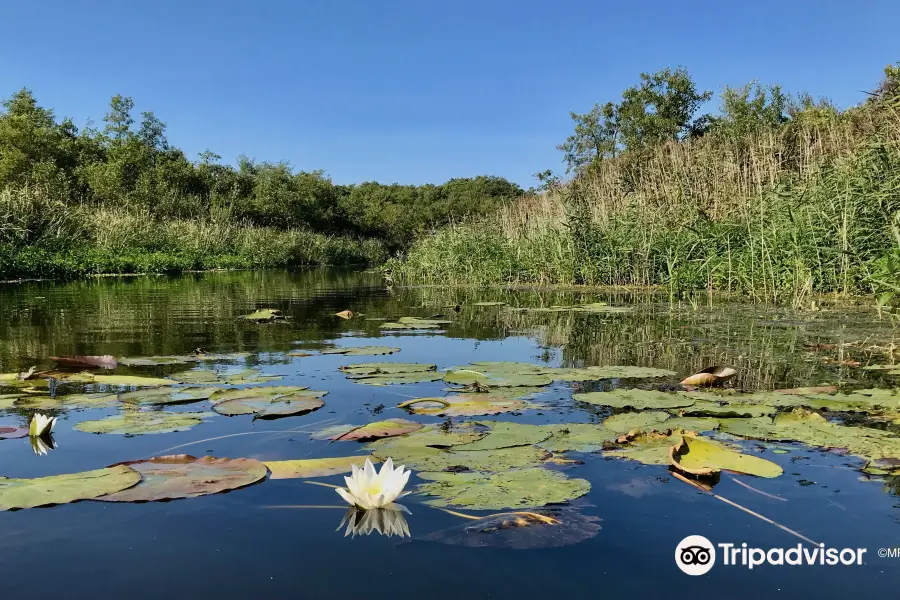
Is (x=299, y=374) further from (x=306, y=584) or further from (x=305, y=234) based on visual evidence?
(x=305, y=234)

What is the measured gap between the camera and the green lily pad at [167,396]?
293 cm

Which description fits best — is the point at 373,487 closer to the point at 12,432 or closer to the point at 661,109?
the point at 12,432

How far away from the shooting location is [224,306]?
8.45m

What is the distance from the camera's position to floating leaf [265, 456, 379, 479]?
1903 millimetres

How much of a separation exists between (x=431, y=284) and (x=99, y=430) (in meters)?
11.3

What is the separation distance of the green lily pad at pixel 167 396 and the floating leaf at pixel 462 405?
0.97 metres

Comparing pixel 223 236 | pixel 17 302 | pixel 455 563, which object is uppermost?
pixel 223 236

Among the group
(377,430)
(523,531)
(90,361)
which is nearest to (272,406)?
(377,430)

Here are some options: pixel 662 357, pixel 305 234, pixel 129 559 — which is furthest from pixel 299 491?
pixel 305 234

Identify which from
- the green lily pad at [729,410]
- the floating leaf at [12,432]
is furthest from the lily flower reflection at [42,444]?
the green lily pad at [729,410]

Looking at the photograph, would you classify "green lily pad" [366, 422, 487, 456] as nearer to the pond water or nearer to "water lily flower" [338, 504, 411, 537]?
the pond water

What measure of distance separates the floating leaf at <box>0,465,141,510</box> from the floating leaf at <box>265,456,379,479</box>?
0.38 meters

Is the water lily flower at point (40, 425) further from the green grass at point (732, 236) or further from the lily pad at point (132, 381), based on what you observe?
the green grass at point (732, 236)

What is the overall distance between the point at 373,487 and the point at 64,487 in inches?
33.1
